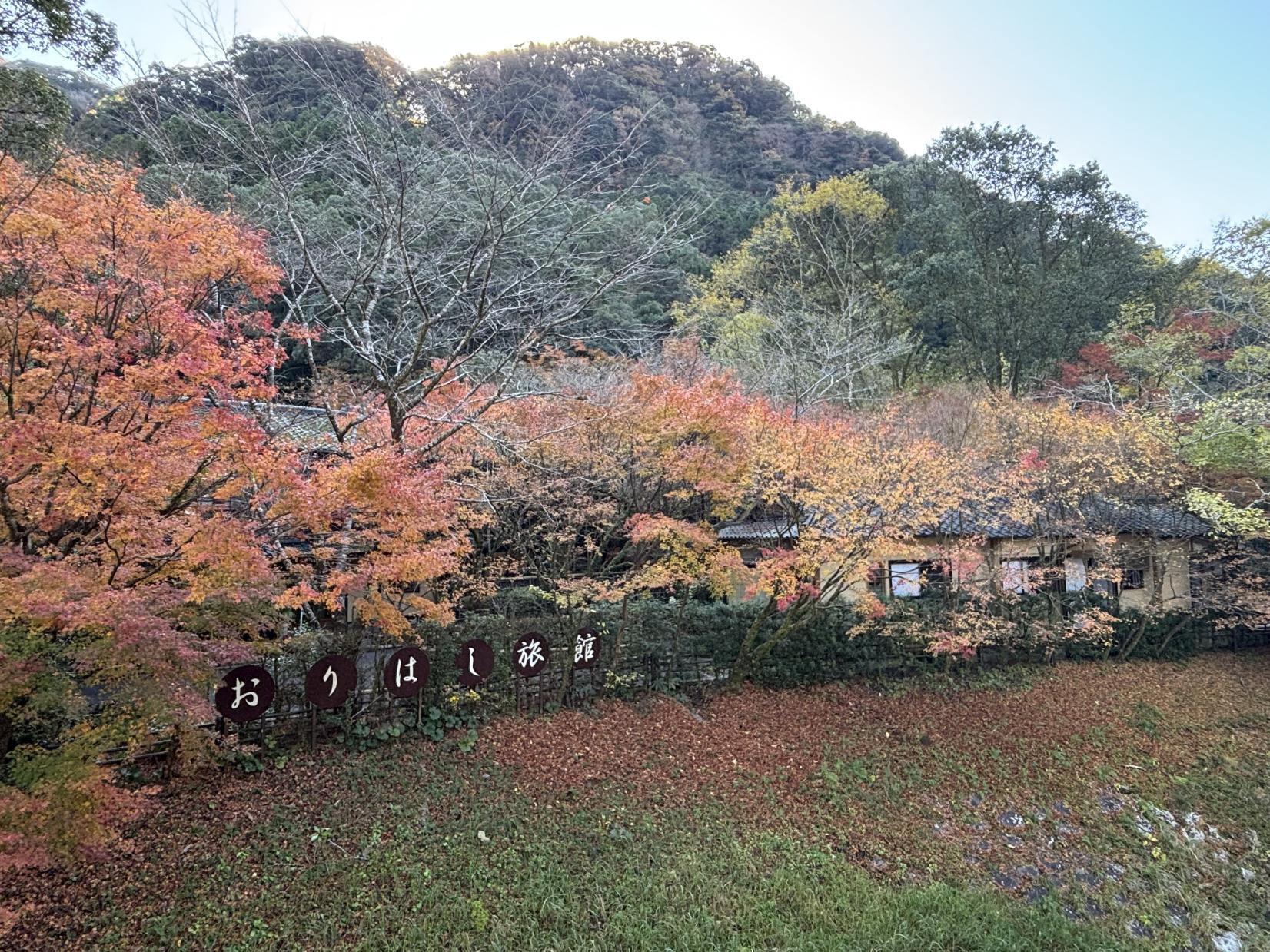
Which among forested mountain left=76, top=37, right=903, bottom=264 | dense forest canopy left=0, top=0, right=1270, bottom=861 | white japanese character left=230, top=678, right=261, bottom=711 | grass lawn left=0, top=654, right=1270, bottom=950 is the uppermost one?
forested mountain left=76, top=37, right=903, bottom=264

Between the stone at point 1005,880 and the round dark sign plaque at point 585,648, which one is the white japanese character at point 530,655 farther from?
the stone at point 1005,880

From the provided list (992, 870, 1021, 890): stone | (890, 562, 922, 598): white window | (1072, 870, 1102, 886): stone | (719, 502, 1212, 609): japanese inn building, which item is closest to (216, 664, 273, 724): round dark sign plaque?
(719, 502, 1212, 609): japanese inn building

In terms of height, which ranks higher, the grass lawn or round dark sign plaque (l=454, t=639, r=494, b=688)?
round dark sign plaque (l=454, t=639, r=494, b=688)

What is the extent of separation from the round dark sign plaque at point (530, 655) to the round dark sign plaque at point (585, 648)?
1.65ft

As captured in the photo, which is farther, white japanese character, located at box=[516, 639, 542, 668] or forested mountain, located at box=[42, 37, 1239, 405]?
white japanese character, located at box=[516, 639, 542, 668]

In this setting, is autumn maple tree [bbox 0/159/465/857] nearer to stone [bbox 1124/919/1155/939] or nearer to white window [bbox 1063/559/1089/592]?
stone [bbox 1124/919/1155/939]

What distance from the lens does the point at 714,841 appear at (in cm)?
823

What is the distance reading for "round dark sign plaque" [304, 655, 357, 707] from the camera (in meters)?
8.03

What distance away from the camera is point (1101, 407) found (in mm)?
18547

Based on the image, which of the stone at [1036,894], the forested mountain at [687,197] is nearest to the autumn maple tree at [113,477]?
the forested mountain at [687,197]

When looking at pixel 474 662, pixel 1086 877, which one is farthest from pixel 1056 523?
pixel 474 662

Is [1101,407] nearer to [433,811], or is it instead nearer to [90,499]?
[433,811]

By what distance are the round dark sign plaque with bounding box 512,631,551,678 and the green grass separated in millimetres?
1743

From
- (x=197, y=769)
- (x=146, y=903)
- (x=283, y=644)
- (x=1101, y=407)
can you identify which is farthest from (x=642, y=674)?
(x=1101, y=407)
